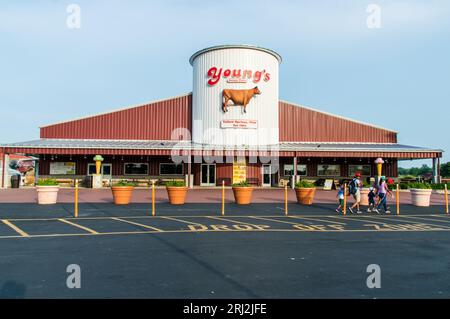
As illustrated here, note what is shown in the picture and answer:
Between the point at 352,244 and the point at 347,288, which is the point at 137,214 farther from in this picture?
the point at 347,288

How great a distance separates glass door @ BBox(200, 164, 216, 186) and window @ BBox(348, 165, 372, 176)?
544 inches

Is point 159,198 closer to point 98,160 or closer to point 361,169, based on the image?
point 98,160

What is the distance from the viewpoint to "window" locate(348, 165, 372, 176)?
1250 inches

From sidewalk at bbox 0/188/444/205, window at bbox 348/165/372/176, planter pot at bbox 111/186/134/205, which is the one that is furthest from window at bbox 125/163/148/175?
window at bbox 348/165/372/176

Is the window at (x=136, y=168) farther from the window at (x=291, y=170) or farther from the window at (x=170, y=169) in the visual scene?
the window at (x=291, y=170)

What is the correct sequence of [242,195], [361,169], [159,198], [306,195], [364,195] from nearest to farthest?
1. [242,195]
2. [306,195]
3. [364,195]
4. [159,198]
5. [361,169]

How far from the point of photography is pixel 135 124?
31.2m

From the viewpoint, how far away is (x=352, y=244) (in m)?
7.80

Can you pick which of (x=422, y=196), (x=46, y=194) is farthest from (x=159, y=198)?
(x=422, y=196)

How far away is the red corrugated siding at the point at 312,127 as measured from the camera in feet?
105

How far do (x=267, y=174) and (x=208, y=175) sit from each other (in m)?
5.84

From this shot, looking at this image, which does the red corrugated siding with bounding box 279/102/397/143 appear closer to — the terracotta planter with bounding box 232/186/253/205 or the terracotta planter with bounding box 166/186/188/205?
the terracotta planter with bounding box 232/186/253/205

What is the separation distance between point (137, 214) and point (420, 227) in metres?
10.4
